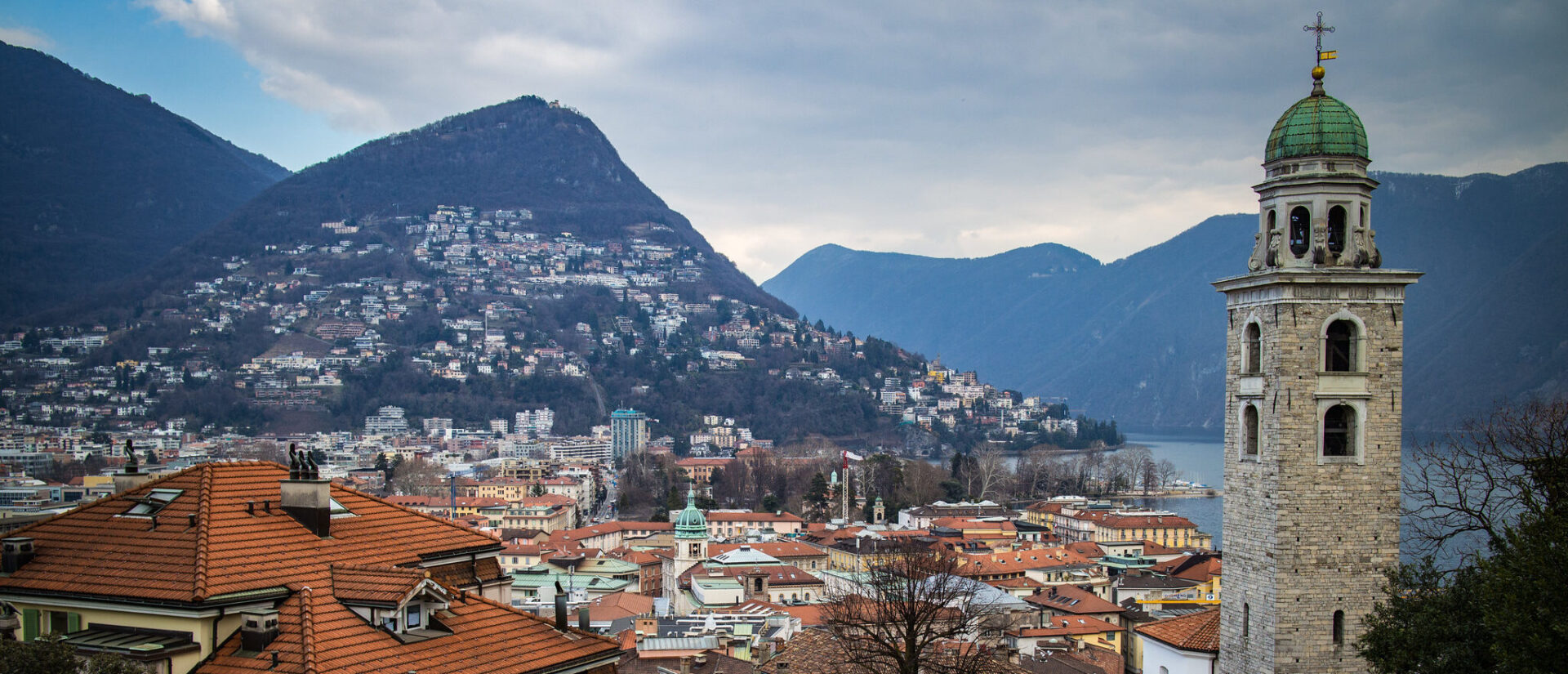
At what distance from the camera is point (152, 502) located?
11.5 meters

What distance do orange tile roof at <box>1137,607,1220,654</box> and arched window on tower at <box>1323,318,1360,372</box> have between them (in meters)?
4.38

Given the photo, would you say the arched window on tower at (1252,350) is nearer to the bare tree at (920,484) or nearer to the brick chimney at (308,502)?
the brick chimney at (308,502)

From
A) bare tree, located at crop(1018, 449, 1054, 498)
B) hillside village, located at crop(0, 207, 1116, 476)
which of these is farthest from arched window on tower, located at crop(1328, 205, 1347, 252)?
hillside village, located at crop(0, 207, 1116, 476)

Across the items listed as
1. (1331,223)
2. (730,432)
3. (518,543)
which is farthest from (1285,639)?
(730,432)

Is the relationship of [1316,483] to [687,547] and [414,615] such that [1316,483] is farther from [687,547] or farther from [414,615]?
[687,547]

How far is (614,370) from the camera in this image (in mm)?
189375

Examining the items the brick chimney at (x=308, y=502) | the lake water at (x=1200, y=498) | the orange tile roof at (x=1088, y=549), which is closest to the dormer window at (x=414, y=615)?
the brick chimney at (x=308, y=502)

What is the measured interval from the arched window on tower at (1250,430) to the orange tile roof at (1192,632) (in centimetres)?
295

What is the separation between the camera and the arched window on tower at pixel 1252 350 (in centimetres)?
1648

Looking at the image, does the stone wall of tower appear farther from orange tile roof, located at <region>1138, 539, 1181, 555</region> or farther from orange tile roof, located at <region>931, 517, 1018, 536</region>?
orange tile roof, located at <region>931, 517, 1018, 536</region>

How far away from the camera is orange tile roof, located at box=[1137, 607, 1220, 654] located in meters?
17.3

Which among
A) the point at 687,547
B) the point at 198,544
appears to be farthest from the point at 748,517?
the point at 198,544

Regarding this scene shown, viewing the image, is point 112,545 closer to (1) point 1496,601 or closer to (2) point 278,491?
(2) point 278,491

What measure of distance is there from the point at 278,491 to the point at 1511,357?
216740 mm
